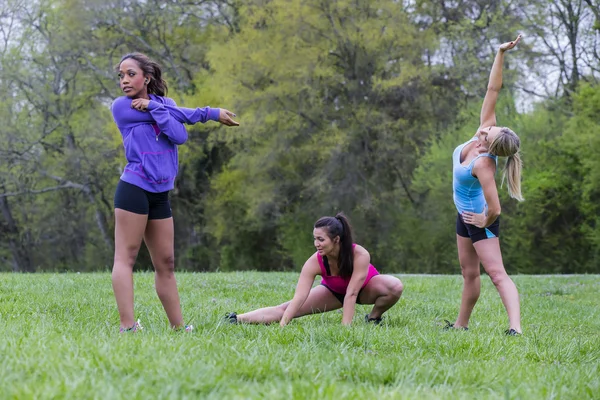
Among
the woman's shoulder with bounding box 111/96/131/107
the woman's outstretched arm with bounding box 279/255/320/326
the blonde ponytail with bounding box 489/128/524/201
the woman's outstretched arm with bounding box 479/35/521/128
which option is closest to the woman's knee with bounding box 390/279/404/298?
the woman's outstretched arm with bounding box 279/255/320/326

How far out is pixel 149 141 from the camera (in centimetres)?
509

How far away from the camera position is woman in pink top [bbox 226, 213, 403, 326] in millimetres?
6289

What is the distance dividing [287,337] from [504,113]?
2546 centimetres

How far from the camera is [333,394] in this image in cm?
303

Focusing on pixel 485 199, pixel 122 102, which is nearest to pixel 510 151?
pixel 485 199

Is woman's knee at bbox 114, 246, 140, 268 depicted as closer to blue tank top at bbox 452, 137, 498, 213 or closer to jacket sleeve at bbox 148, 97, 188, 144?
jacket sleeve at bbox 148, 97, 188, 144

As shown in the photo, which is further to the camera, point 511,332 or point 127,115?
point 511,332

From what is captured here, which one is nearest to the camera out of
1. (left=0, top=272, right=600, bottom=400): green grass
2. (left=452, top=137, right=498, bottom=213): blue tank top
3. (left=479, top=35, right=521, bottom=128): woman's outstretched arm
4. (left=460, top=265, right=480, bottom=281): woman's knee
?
(left=0, top=272, right=600, bottom=400): green grass

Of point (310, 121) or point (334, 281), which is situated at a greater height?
point (310, 121)

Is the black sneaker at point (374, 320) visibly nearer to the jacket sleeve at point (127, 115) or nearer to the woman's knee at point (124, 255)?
the woman's knee at point (124, 255)

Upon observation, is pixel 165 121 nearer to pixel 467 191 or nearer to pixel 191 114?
pixel 191 114

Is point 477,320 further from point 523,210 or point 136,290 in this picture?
point 523,210

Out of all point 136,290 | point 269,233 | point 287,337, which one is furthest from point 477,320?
point 269,233

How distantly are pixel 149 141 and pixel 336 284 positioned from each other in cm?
236
